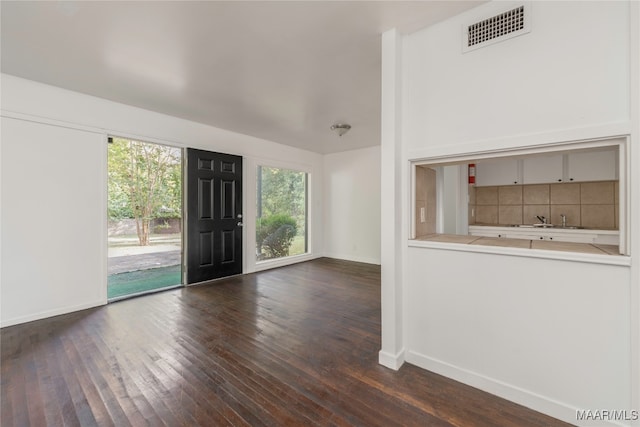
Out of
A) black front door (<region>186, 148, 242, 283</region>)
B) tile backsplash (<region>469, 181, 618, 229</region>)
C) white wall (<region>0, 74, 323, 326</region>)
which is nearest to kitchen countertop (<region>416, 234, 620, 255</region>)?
tile backsplash (<region>469, 181, 618, 229</region>)

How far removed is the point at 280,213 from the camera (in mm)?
5918

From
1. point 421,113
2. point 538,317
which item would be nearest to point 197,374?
point 538,317

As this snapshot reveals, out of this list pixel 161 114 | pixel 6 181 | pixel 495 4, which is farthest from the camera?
pixel 161 114

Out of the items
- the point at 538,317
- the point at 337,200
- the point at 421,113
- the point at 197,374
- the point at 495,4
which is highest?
the point at 495,4

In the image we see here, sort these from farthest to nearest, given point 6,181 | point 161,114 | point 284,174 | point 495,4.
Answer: point 284,174 < point 161,114 < point 6,181 < point 495,4

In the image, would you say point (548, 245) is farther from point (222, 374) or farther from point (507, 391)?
point (222, 374)

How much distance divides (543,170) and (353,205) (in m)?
3.37

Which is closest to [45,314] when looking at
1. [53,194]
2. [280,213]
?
[53,194]

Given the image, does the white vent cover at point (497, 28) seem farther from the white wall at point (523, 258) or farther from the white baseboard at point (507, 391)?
the white baseboard at point (507, 391)

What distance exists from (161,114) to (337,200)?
389cm

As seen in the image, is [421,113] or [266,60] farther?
[266,60]

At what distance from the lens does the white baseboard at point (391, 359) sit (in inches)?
79.0

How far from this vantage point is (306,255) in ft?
20.3

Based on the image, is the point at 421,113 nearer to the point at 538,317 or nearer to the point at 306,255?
the point at 538,317
